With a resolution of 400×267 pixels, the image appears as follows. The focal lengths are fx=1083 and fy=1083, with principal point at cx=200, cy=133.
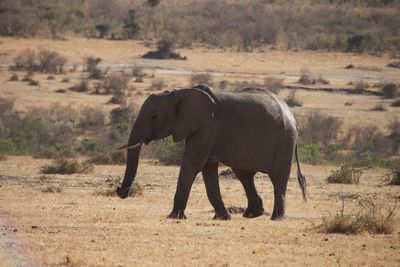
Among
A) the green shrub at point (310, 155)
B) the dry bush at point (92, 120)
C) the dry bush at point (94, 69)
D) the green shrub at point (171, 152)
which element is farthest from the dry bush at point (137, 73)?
the green shrub at point (171, 152)

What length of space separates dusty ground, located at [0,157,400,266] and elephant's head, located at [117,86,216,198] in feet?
2.76

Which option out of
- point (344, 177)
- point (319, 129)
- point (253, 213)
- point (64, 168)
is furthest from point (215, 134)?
point (319, 129)

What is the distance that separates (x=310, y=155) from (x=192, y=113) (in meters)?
14.0

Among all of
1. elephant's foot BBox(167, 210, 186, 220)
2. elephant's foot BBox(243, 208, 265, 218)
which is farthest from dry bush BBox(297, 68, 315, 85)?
elephant's foot BBox(167, 210, 186, 220)

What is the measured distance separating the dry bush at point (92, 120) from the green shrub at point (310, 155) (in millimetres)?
7265

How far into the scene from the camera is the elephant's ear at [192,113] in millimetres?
14859

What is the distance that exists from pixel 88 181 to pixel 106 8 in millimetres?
51373

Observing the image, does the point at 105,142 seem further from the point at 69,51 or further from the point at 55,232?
the point at 69,51

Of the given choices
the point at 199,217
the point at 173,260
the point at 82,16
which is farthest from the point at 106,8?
the point at 173,260

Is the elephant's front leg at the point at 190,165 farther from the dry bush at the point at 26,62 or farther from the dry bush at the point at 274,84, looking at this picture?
the dry bush at the point at 26,62

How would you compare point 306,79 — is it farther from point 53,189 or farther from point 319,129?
point 53,189

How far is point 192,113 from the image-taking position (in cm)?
1488

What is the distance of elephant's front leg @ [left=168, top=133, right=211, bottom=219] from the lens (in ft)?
48.6

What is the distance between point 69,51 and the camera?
5316 cm
